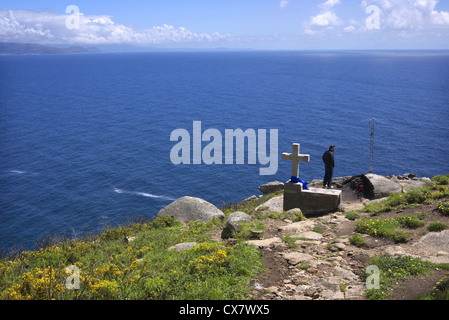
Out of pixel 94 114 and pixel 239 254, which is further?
pixel 94 114

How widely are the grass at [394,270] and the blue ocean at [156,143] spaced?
1603 cm

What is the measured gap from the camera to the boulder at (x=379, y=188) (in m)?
20.7

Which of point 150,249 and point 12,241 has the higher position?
point 150,249

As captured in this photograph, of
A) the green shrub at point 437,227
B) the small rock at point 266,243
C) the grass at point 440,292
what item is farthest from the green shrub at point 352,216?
the grass at point 440,292

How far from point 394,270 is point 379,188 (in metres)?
12.0

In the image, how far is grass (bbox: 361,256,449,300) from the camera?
8.78 metres

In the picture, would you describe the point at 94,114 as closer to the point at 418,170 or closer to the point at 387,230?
the point at 418,170

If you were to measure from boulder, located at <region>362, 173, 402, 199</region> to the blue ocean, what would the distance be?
57.8 ft

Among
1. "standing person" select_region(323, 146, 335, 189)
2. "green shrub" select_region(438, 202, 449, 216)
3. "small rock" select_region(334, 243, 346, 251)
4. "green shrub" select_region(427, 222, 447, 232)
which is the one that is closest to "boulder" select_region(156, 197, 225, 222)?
"standing person" select_region(323, 146, 335, 189)

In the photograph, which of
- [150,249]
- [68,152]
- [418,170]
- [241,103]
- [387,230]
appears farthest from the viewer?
[241,103]

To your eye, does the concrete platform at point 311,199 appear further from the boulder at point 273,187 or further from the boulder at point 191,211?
the boulder at point 273,187

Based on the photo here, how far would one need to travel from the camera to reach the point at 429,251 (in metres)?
11.4
